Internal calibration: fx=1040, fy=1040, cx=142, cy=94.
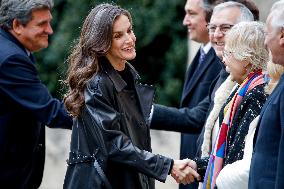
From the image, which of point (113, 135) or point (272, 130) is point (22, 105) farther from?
point (272, 130)

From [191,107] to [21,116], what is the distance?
4.17 ft

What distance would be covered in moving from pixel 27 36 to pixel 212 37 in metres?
1.22

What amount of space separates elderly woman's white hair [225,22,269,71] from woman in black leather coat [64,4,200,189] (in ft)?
1.96

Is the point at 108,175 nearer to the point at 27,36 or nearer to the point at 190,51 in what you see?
the point at 27,36

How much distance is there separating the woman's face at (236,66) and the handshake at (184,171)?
63 cm

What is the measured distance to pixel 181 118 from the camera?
277 inches

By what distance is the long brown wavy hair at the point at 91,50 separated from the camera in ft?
18.9

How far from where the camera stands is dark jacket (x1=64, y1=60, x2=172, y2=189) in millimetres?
5703

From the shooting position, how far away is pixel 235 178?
5.20 meters

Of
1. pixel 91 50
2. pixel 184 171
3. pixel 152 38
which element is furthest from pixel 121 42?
pixel 152 38

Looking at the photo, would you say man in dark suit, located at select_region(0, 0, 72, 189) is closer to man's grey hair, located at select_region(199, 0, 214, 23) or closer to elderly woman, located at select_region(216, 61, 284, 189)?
man's grey hair, located at select_region(199, 0, 214, 23)

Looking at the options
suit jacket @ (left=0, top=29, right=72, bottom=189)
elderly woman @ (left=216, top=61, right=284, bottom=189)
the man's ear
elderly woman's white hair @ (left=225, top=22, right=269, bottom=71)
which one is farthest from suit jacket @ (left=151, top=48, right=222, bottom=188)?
elderly woman @ (left=216, top=61, right=284, bottom=189)

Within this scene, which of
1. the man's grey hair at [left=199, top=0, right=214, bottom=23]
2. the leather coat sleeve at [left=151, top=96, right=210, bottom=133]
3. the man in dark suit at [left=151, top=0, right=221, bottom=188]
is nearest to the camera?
the leather coat sleeve at [left=151, top=96, right=210, bottom=133]

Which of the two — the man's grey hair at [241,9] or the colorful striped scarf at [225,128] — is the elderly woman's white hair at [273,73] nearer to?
the colorful striped scarf at [225,128]
